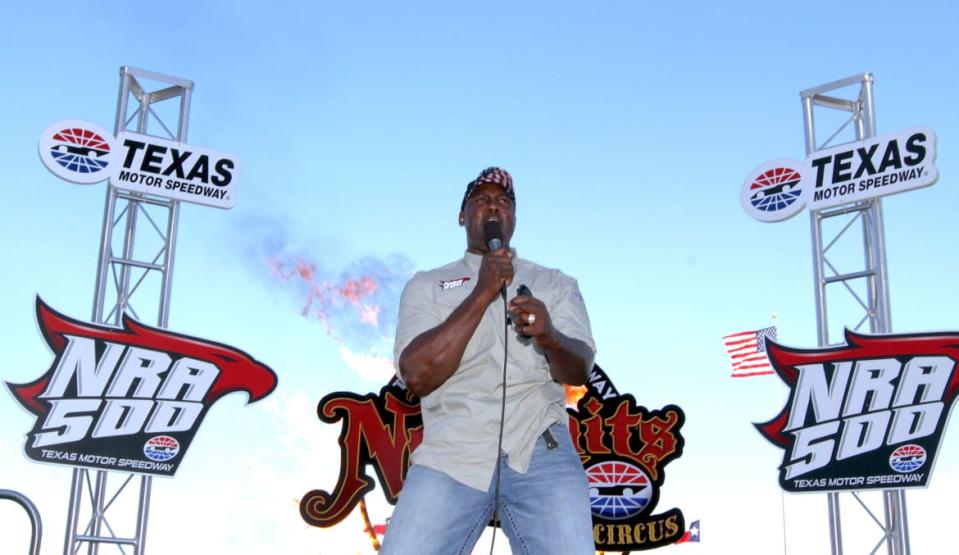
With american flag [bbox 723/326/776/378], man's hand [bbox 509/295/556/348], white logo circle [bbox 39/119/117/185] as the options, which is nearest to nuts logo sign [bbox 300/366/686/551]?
white logo circle [bbox 39/119/117/185]

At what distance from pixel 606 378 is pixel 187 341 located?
4281 millimetres

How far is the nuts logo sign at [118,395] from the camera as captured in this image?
8.95 metres

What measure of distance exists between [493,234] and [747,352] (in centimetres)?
1240

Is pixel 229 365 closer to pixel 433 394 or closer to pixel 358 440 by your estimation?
pixel 358 440

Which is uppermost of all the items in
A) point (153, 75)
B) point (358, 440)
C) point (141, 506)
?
point (153, 75)

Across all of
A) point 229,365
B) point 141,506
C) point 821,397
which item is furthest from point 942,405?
point 141,506

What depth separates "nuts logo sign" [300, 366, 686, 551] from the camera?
9203 millimetres

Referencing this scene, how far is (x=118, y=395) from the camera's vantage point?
364 inches

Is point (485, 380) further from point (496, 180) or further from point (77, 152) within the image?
point (77, 152)

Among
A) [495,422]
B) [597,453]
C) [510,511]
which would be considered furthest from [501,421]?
[597,453]

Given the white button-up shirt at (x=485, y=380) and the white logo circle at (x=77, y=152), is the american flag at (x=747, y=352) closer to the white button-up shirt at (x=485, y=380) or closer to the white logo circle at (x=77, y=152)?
the white logo circle at (x=77, y=152)

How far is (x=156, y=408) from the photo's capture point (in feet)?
30.9

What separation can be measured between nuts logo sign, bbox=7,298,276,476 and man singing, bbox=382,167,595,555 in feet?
23.3

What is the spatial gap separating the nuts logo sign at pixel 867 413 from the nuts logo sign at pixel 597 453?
1.19 metres
